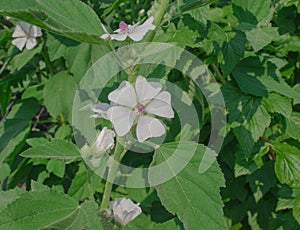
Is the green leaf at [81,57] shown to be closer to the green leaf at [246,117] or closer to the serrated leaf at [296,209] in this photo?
the green leaf at [246,117]

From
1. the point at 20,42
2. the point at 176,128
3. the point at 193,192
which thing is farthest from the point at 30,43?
the point at 193,192

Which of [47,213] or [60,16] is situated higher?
[60,16]

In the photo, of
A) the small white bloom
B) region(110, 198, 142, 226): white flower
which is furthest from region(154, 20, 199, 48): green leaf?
region(110, 198, 142, 226): white flower

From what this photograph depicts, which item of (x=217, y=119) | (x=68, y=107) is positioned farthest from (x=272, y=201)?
(x=68, y=107)

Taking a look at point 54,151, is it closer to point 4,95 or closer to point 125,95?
point 125,95

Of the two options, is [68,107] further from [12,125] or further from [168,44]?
[168,44]
